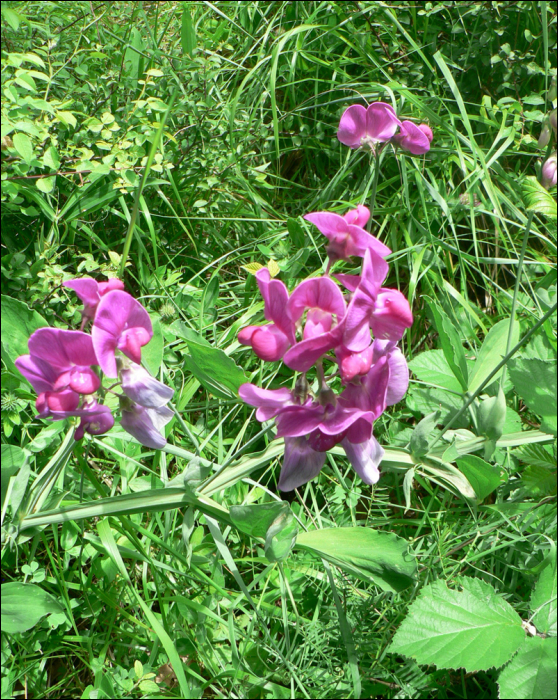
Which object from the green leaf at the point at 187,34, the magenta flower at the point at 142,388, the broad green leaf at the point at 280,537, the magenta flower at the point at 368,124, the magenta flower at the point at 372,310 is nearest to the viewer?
the magenta flower at the point at 372,310

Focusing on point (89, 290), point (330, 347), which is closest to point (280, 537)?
point (330, 347)

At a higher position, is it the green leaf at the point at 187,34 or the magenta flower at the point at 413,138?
the green leaf at the point at 187,34

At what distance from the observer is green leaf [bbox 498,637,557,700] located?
1.01 metres

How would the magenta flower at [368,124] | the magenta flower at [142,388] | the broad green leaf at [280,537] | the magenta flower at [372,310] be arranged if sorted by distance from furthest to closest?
the magenta flower at [368,124], the broad green leaf at [280,537], the magenta flower at [142,388], the magenta flower at [372,310]

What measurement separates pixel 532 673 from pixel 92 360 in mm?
940

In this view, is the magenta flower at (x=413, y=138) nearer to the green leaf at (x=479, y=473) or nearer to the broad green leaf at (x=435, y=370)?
the broad green leaf at (x=435, y=370)

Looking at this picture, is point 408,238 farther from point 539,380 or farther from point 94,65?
point 94,65

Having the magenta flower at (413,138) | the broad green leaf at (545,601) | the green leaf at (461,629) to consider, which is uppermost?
the magenta flower at (413,138)

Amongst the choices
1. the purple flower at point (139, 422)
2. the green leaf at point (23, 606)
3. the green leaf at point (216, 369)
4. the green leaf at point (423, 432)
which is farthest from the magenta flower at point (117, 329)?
the green leaf at point (423, 432)

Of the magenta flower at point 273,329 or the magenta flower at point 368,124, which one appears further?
the magenta flower at point 368,124

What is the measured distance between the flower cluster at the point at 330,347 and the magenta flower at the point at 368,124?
1.35 ft

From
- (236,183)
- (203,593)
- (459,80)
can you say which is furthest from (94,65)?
(203,593)

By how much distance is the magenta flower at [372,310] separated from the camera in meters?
0.94

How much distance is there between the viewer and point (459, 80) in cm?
213
